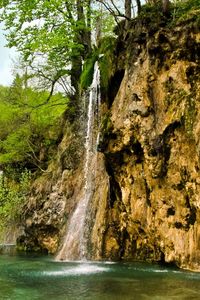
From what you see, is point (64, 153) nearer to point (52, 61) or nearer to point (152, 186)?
point (52, 61)

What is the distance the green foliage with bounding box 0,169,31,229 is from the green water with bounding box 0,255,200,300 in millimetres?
12195

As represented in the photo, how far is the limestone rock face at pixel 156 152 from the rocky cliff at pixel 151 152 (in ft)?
0.10

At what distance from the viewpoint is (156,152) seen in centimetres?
1552

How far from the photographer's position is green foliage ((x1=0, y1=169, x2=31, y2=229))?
89.6 ft

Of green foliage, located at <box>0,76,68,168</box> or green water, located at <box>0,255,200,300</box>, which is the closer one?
green water, located at <box>0,255,200,300</box>

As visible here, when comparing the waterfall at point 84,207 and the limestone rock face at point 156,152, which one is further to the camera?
the waterfall at point 84,207

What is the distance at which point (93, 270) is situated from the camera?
13773mm

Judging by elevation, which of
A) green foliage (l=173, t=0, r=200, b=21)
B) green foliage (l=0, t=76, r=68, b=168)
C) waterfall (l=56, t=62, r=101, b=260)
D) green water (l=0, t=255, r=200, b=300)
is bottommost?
green water (l=0, t=255, r=200, b=300)

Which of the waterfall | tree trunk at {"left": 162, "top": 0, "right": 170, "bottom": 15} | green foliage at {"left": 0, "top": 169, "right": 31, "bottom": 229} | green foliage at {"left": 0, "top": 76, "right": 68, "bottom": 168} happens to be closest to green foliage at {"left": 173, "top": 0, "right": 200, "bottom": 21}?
tree trunk at {"left": 162, "top": 0, "right": 170, "bottom": 15}

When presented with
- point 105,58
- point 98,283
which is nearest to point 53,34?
point 105,58

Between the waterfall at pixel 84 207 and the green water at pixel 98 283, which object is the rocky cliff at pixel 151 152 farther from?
the green water at pixel 98 283

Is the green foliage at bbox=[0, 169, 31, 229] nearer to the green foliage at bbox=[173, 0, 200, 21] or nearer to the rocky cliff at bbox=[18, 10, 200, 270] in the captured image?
the rocky cliff at bbox=[18, 10, 200, 270]

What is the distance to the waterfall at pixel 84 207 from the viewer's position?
1862cm

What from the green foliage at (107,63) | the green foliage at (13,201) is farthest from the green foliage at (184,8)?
the green foliage at (13,201)
